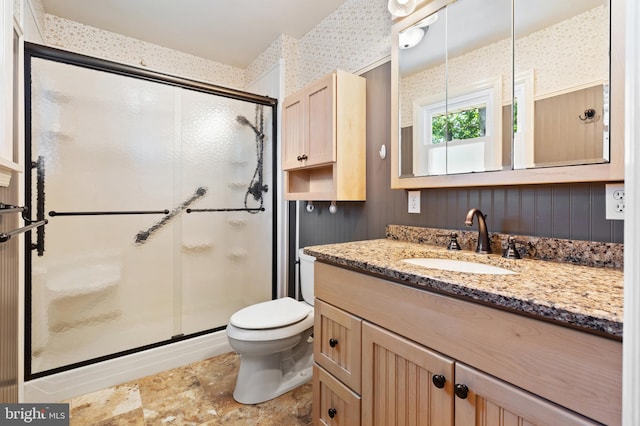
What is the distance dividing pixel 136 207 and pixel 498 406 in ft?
7.06

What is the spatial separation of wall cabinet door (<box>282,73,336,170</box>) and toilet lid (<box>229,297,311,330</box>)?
2.95 feet

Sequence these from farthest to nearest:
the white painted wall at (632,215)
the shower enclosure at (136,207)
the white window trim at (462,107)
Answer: the shower enclosure at (136,207) → the white window trim at (462,107) → the white painted wall at (632,215)

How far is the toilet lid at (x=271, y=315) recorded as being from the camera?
1614 mm

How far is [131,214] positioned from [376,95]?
1751mm

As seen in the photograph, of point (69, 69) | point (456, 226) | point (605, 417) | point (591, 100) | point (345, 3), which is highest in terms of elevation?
point (345, 3)

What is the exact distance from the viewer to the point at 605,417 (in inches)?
22.3

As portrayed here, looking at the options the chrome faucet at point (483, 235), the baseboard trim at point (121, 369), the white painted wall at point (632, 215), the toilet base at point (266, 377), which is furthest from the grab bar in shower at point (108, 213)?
the white painted wall at point (632, 215)

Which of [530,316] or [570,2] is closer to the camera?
[530,316]

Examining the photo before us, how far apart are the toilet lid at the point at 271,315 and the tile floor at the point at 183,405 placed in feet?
1.48

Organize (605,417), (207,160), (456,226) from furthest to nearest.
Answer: (207,160) → (456,226) → (605,417)

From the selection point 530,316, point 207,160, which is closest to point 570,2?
point 530,316

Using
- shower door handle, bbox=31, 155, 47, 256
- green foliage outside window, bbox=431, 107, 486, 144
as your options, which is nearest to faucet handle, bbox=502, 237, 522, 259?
green foliage outside window, bbox=431, 107, 486, 144

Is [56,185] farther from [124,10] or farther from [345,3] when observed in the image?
[345,3]

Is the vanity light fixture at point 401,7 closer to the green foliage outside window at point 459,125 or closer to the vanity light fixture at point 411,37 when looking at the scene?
the vanity light fixture at point 411,37
